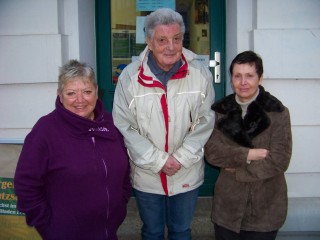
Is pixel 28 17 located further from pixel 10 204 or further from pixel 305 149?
pixel 305 149

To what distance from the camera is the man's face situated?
7.92 feet

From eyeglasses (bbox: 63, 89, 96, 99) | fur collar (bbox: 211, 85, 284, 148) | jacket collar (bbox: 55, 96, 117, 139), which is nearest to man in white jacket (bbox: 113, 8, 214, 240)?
fur collar (bbox: 211, 85, 284, 148)

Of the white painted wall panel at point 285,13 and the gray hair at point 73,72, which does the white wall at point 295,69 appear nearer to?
the white painted wall panel at point 285,13

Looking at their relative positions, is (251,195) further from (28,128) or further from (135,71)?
(28,128)

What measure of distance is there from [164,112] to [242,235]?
0.97m

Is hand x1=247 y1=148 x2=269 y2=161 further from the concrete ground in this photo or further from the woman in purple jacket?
the concrete ground

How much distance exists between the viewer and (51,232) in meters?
2.21

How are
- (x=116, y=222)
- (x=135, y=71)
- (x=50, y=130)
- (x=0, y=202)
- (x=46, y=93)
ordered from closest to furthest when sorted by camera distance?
(x=50, y=130), (x=116, y=222), (x=135, y=71), (x=0, y=202), (x=46, y=93)

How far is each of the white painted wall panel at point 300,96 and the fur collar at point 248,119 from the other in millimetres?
970

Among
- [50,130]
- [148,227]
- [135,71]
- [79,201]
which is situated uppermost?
[135,71]

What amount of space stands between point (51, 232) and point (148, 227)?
2.42 feet

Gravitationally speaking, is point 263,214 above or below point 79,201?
below

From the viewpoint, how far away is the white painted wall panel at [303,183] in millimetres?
3510

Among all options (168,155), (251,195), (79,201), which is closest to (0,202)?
(79,201)
